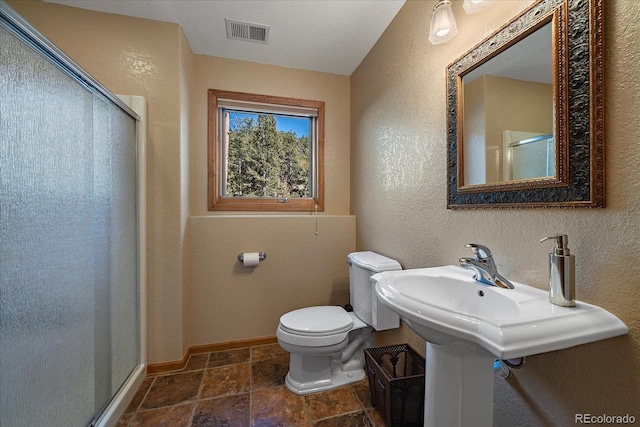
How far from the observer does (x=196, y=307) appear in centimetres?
199

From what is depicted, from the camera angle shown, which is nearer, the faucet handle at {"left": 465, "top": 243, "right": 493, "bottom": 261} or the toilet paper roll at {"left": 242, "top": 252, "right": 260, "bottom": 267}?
the faucet handle at {"left": 465, "top": 243, "right": 493, "bottom": 261}

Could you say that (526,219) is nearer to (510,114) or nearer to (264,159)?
(510,114)

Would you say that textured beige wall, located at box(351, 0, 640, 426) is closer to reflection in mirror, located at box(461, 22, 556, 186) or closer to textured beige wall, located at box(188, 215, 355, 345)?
reflection in mirror, located at box(461, 22, 556, 186)

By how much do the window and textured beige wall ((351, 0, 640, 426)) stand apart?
0.73m

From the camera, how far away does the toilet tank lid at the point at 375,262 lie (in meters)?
1.56

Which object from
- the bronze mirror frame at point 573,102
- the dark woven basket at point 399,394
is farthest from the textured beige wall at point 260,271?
the bronze mirror frame at point 573,102

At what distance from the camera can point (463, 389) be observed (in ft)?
2.74

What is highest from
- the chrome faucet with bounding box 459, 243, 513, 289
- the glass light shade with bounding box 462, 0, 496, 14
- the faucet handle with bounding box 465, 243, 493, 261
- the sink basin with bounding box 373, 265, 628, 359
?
the glass light shade with bounding box 462, 0, 496, 14

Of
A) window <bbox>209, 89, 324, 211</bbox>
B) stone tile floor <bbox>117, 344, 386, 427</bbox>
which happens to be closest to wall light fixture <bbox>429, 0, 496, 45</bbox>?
window <bbox>209, 89, 324, 211</bbox>

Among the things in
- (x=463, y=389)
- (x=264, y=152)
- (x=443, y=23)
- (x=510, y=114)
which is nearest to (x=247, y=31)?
(x=264, y=152)

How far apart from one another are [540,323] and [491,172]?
61 centimetres

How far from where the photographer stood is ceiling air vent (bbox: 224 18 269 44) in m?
1.75

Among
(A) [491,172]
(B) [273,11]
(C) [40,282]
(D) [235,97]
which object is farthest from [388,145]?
(C) [40,282]

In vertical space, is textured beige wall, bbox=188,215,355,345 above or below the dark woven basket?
above
